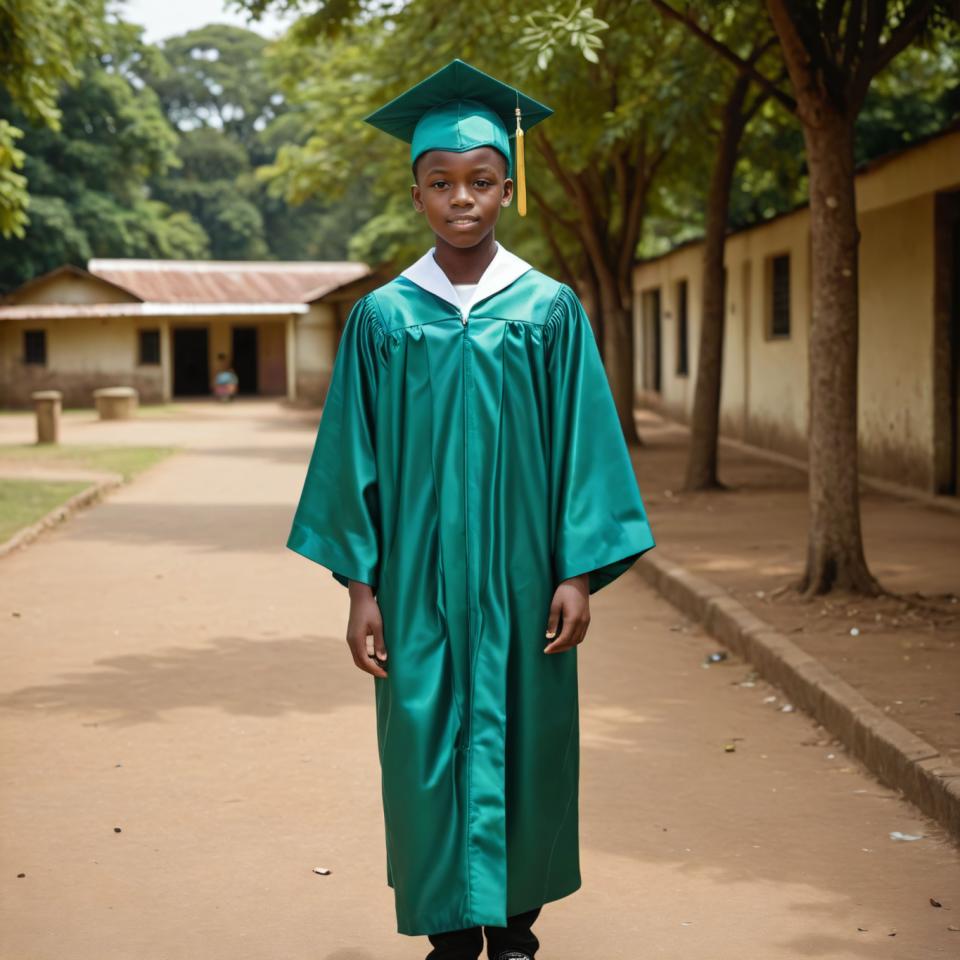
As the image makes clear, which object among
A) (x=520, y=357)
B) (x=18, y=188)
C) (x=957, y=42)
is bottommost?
(x=520, y=357)

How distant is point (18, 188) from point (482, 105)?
455 inches

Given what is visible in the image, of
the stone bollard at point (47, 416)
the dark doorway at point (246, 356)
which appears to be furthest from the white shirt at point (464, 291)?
the dark doorway at point (246, 356)

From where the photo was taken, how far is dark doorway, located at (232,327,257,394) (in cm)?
4506

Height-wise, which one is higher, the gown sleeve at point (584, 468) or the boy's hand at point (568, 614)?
the gown sleeve at point (584, 468)

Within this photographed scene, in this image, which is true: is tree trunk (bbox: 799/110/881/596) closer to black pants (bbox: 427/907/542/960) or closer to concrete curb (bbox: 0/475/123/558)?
black pants (bbox: 427/907/542/960)

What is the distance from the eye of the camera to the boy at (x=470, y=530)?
3.26m

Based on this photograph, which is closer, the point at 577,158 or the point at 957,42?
the point at 957,42

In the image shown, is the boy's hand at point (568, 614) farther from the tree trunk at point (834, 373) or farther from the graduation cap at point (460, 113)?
the tree trunk at point (834, 373)

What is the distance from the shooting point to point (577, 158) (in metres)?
16.6

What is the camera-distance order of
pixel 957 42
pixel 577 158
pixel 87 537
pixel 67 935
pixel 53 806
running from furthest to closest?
pixel 577 158 → pixel 957 42 → pixel 87 537 → pixel 53 806 → pixel 67 935

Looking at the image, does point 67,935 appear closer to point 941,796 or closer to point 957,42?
point 941,796

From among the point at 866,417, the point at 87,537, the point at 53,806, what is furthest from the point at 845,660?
the point at 866,417

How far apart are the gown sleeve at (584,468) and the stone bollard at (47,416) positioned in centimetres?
2032

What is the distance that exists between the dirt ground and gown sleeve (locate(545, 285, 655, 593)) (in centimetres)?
220
